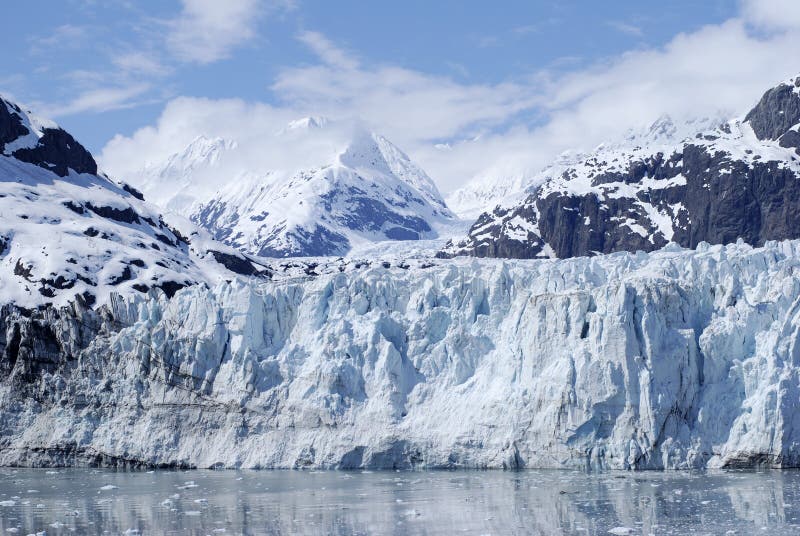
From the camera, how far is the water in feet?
117

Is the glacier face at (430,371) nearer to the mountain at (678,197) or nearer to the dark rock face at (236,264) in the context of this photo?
the dark rock face at (236,264)

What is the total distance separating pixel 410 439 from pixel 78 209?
84.7m

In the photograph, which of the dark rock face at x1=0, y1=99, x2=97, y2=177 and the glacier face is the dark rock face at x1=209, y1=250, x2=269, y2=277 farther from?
the glacier face

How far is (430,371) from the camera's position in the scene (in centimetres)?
5156

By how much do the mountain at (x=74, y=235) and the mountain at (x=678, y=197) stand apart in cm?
5084

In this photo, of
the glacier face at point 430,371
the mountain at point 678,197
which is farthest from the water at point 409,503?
the mountain at point 678,197

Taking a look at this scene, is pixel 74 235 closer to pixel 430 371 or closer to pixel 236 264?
pixel 236 264

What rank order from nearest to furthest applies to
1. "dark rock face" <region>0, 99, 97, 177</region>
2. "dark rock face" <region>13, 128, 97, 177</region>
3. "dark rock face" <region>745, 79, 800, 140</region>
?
"dark rock face" <region>0, 99, 97, 177</region>, "dark rock face" <region>13, 128, 97, 177</region>, "dark rock face" <region>745, 79, 800, 140</region>

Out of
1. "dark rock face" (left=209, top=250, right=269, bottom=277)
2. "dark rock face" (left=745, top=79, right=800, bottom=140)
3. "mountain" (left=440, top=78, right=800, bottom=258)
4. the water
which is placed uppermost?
"dark rock face" (left=745, top=79, right=800, bottom=140)

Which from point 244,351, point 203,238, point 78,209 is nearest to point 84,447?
point 244,351

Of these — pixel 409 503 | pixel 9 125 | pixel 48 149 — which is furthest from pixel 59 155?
pixel 409 503

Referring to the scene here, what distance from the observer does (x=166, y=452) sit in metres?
52.8

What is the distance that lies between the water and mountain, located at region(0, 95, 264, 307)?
4471 centimetres

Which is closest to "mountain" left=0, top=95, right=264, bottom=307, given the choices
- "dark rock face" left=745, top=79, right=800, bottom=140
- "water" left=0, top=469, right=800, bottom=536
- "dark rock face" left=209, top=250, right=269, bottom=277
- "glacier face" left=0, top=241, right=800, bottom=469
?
"dark rock face" left=209, top=250, right=269, bottom=277
